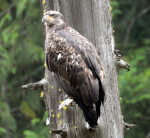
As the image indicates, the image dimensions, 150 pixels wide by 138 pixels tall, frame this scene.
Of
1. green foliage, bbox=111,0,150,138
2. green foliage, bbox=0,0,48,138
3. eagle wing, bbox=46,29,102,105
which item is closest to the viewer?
eagle wing, bbox=46,29,102,105

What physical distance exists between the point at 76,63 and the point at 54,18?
2.33 ft

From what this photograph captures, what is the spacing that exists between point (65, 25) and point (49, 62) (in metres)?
0.50

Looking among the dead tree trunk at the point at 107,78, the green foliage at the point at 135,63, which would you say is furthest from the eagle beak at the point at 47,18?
the green foliage at the point at 135,63

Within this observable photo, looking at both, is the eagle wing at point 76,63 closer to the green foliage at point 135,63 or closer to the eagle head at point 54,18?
the eagle head at point 54,18

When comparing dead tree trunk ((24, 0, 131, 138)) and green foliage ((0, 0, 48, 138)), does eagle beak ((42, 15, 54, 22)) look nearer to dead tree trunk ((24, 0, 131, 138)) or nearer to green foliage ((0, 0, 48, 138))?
dead tree trunk ((24, 0, 131, 138))

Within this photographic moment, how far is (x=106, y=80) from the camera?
5.77 m

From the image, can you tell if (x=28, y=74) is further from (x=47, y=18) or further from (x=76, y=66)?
(x=76, y=66)

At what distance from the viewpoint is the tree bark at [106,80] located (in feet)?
18.6

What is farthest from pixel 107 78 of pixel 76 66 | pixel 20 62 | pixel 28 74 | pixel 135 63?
pixel 28 74

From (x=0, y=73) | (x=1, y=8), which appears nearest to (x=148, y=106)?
(x=0, y=73)

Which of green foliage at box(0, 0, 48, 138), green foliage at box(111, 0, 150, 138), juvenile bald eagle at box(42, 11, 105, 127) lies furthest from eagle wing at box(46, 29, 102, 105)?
green foliage at box(0, 0, 48, 138)

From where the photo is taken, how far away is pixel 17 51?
13109 millimetres

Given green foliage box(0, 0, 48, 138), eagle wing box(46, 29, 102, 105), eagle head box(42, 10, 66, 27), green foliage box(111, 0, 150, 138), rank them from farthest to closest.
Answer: green foliage box(111, 0, 150, 138), green foliage box(0, 0, 48, 138), eagle head box(42, 10, 66, 27), eagle wing box(46, 29, 102, 105)

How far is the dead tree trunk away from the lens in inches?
223
